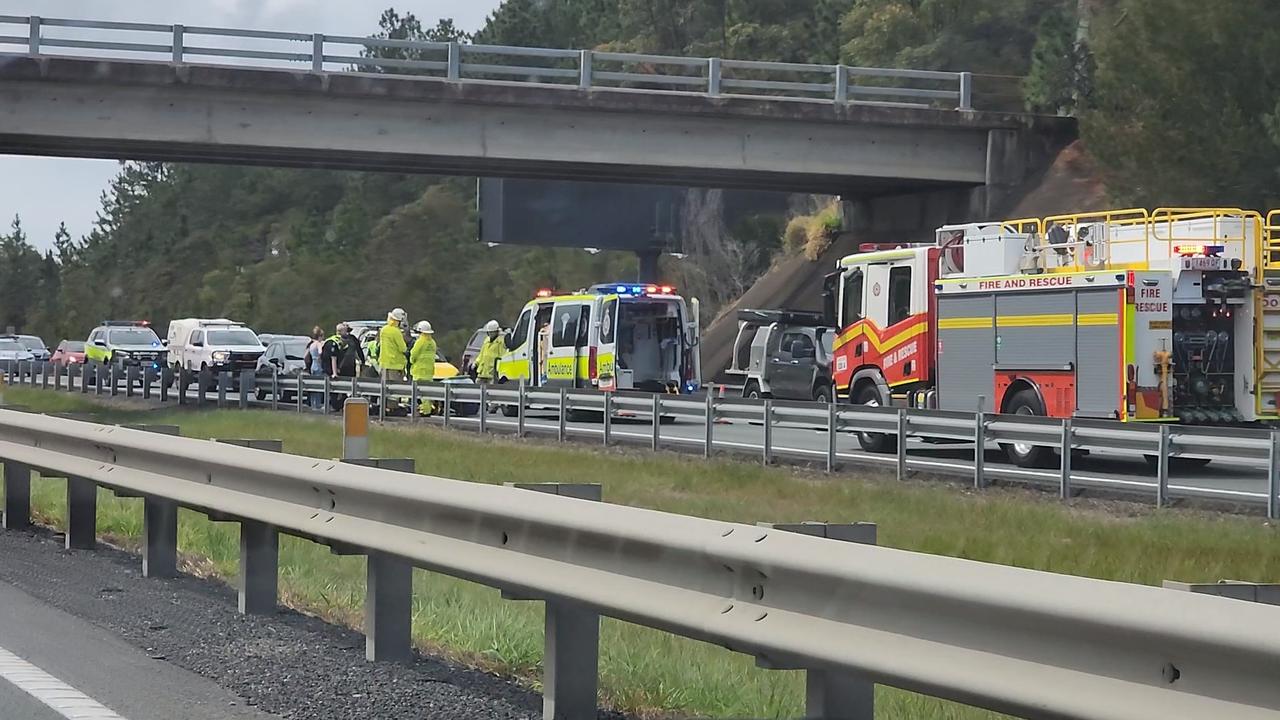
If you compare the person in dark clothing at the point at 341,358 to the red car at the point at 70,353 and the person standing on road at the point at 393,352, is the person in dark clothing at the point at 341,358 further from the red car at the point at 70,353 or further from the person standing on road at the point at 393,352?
the red car at the point at 70,353

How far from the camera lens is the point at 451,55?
4188cm

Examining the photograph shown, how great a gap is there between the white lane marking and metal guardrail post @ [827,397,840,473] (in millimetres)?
12925

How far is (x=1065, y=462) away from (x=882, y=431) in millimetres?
2890

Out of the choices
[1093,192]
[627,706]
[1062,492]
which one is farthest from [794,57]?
[627,706]

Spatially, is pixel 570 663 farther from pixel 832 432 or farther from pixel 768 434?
pixel 768 434

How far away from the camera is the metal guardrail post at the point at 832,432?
20109 millimetres

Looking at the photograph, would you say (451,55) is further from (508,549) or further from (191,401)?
(508,549)

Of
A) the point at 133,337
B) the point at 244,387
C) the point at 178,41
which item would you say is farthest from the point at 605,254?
the point at 244,387

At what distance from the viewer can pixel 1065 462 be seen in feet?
56.6

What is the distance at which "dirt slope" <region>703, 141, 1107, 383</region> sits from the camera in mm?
44844

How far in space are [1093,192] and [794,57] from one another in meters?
33.5

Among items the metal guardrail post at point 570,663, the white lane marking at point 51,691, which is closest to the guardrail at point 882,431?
the metal guardrail post at point 570,663

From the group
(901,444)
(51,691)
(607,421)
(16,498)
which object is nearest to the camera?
(51,691)

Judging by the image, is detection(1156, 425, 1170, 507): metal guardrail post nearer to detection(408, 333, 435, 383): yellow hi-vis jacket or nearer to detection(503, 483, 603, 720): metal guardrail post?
detection(503, 483, 603, 720): metal guardrail post
